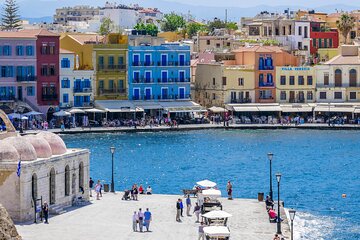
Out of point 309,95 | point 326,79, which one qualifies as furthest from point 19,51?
point 326,79

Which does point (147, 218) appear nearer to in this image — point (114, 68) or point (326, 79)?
point (114, 68)

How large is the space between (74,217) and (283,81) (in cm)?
6440

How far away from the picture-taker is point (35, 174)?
1645 inches

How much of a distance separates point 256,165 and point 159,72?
29.1m

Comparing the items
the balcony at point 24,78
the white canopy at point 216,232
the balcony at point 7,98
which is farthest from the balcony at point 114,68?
the white canopy at point 216,232

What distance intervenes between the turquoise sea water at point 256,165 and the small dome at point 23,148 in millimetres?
10662

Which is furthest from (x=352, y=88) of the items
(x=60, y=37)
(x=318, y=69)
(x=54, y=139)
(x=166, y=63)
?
(x=54, y=139)

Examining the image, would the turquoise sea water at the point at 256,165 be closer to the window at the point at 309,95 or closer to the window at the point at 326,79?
the window at the point at 309,95

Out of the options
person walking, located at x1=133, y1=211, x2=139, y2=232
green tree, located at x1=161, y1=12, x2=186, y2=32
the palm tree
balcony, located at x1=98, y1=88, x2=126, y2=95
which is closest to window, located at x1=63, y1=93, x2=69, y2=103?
balcony, located at x1=98, y1=88, x2=126, y2=95

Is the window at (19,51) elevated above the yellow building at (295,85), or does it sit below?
above

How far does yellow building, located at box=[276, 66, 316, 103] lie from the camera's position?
10506 cm

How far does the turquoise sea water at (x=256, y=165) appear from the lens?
52.5m

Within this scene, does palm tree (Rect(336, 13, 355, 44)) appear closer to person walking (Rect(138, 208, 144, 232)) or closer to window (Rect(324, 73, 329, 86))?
window (Rect(324, 73, 329, 86))

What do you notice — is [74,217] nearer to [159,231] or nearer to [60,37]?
[159,231]
